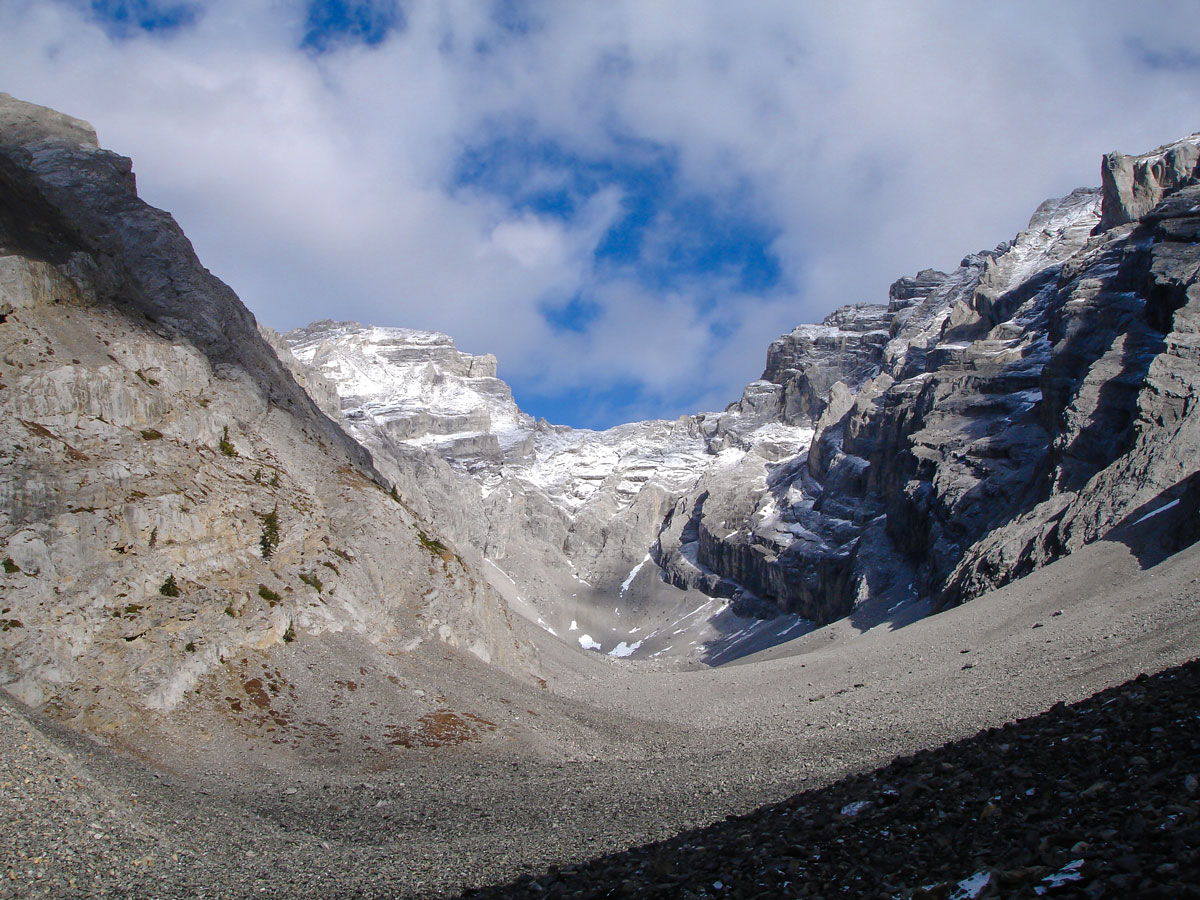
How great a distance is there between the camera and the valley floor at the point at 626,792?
12.9m

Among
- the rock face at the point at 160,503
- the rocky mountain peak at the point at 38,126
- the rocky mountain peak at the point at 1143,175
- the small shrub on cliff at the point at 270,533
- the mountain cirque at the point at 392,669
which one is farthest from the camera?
the rocky mountain peak at the point at 1143,175

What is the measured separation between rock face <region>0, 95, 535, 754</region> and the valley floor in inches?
241

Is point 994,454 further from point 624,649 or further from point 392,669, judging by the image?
point 392,669

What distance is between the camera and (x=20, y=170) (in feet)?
192

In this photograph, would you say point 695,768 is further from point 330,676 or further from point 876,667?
point 876,667

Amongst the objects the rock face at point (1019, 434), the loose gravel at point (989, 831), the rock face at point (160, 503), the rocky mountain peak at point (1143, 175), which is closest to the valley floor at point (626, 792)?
the loose gravel at point (989, 831)

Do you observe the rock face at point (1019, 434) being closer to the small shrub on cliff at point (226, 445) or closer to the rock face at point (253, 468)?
the rock face at point (253, 468)

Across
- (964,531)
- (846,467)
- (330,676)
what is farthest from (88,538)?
(846,467)

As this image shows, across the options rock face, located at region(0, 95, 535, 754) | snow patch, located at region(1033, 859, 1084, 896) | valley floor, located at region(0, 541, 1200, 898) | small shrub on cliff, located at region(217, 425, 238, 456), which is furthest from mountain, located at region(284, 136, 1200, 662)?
small shrub on cliff, located at region(217, 425, 238, 456)

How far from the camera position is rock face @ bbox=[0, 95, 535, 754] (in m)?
36.1

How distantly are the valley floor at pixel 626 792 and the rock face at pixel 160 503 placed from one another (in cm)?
613

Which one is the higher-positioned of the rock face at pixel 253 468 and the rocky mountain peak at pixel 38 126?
the rocky mountain peak at pixel 38 126

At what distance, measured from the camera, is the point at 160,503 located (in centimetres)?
4262

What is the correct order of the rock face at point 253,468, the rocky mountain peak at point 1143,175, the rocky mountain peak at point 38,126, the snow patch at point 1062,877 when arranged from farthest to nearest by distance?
the rocky mountain peak at point 1143,175 < the rocky mountain peak at point 38,126 < the rock face at point 253,468 < the snow patch at point 1062,877
